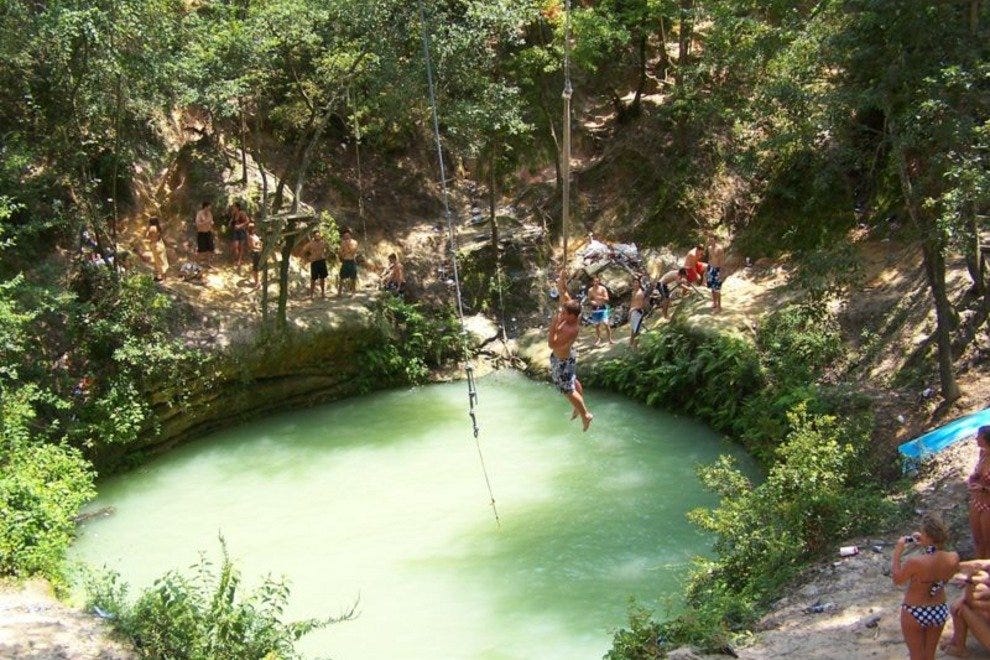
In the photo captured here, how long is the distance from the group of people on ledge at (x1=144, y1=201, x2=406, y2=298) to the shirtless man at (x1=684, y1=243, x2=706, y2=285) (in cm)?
523

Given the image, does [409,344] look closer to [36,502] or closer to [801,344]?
[801,344]

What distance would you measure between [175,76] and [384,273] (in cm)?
549

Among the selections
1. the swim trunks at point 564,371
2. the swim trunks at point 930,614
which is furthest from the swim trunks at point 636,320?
the swim trunks at point 930,614

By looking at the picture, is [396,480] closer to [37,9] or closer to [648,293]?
[648,293]

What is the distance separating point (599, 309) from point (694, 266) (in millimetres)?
1778

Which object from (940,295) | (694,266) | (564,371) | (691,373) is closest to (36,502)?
(564,371)

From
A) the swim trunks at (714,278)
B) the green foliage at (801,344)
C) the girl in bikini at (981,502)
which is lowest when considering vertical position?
the girl in bikini at (981,502)

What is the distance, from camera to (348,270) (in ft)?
54.1

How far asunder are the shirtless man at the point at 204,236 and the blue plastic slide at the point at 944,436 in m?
11.6

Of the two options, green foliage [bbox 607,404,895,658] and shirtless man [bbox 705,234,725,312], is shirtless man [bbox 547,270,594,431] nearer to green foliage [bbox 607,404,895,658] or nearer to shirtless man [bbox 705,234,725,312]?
green foliage [bbox 607,404,895,658]

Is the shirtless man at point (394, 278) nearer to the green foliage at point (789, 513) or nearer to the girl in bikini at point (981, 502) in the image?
the green foliage at point (789, 513)

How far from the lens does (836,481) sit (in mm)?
8570

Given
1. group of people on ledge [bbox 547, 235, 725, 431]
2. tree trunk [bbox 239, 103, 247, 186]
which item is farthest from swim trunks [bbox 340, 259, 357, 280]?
group of people on ledge [bbox 547, 235, 725, 431]

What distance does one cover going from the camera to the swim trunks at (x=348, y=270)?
16.5 meters
